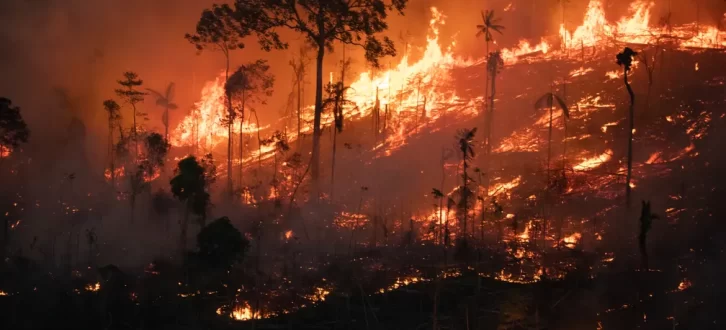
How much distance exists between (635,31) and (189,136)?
5638 centimetres

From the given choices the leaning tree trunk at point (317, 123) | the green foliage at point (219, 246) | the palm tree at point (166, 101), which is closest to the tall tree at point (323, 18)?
the leaning tree trunk at point (317, 123)

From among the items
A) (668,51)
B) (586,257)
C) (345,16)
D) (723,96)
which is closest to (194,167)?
(345,16)

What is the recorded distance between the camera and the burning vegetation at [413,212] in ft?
63.4

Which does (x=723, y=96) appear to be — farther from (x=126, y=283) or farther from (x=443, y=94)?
(x=126, y=283)

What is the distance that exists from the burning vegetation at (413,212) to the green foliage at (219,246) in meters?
0.07

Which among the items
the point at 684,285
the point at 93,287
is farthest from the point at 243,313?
the point at 684,285

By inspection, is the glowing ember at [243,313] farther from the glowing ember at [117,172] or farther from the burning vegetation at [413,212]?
the glowing ember at [117,172]

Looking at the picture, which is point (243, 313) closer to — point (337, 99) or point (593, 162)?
point (337, 99)

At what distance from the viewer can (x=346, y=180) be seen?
3959 centimetres

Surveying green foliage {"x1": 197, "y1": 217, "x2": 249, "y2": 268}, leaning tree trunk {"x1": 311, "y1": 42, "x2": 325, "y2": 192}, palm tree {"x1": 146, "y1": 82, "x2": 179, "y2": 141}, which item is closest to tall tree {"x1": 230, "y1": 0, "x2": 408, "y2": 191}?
leaning tree trunk {"x1": 311, "y1": 42, "x2": 325, "y2": 192}

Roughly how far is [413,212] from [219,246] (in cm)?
1406

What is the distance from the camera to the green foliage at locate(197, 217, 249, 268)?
2105cm

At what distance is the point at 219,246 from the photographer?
21031 millimetres

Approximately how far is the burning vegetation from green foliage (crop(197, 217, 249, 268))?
0.07 m
